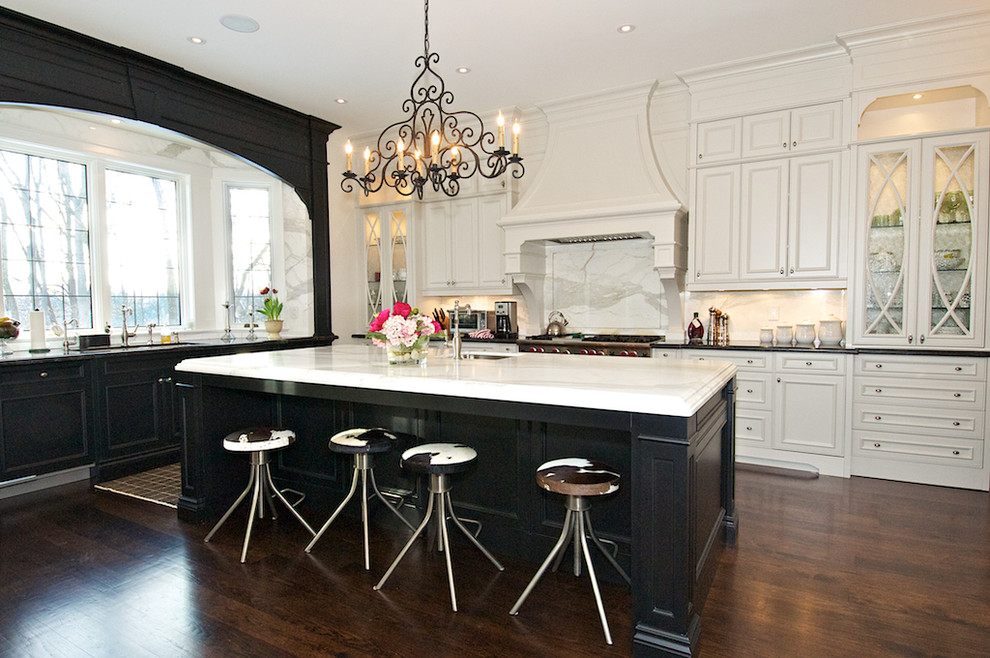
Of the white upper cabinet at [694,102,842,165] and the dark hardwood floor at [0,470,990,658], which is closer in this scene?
the dark hardwood floor at [0,470,990,658]

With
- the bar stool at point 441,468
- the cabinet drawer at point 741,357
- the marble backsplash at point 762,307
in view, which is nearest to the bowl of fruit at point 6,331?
the bar stool at point 441,468

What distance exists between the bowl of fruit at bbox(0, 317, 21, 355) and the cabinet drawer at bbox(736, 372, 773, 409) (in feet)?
17.8

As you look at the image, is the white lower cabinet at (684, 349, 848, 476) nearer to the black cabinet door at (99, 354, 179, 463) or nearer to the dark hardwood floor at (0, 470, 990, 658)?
the dark hardwood floor at (0, 470, 990, 658)

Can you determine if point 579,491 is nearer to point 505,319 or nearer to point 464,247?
point 505,319

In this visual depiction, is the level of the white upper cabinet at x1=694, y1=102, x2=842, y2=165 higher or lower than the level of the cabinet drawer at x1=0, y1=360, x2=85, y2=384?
higher

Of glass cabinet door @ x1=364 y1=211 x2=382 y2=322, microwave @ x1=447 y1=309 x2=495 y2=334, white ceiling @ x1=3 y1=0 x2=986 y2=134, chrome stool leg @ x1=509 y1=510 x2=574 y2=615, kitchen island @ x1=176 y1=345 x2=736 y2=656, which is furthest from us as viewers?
glass cabinet door @ x1=364 y1=211 x2=382 y2=322

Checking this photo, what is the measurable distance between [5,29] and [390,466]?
145 inches

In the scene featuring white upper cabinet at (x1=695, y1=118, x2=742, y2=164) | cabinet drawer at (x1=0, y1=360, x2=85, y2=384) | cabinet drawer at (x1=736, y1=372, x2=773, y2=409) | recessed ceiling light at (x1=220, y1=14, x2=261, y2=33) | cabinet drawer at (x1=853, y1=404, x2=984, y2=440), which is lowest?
cabinet drawer at (x1=853, y1=404, x2=984, y2=440)

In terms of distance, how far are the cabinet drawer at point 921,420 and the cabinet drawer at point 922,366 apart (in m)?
0.24

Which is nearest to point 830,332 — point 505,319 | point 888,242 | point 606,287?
point 888,242

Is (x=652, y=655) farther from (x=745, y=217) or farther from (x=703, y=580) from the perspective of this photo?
(x=745, y=217)

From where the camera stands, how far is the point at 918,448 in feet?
12.6

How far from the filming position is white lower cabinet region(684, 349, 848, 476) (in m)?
4.05

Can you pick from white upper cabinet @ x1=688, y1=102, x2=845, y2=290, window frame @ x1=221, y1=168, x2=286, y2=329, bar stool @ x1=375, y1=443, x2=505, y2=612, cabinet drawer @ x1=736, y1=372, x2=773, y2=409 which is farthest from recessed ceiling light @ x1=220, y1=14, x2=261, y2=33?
cabinet drawer @ x1=736, y1=372, x2=773, y2=409
